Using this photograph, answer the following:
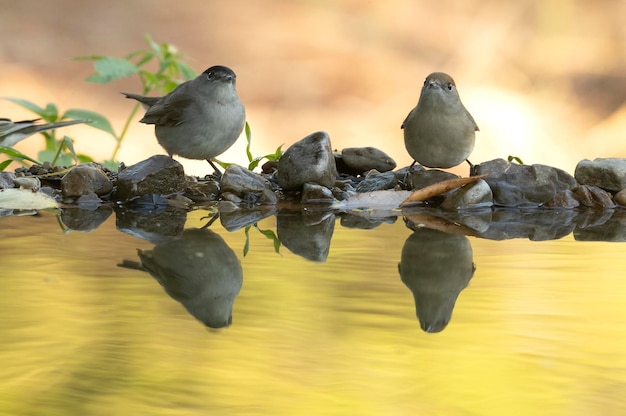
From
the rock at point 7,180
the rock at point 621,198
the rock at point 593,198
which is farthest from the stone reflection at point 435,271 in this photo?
the rock at point 7,180

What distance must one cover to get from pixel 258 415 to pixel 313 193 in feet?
7.83

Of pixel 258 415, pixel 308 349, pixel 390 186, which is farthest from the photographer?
pixel 390 186

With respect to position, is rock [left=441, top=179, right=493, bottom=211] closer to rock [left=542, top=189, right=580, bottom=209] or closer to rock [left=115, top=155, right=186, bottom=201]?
rock [left=542, top=189, right=580, bottom=209]

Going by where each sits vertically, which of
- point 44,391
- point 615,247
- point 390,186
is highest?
point 390,186

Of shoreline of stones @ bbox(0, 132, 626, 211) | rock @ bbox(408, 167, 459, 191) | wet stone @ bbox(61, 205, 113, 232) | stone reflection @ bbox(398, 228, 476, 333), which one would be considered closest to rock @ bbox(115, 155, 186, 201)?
shoreline of stones @ bbox(0, 132, 626, 211)

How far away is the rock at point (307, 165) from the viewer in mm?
3240

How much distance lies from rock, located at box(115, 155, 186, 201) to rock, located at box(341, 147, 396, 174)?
0.85m

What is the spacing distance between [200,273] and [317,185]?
1.54 metres

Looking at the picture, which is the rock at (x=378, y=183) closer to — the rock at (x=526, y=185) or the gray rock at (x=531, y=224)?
the rock at (x=526, y=185)

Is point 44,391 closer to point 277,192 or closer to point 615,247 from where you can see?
point 615,247

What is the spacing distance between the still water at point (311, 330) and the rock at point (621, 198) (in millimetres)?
1168

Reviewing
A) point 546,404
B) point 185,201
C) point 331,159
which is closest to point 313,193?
point 331,159

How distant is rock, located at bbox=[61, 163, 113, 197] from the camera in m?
3.23

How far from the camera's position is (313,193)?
321 cm
